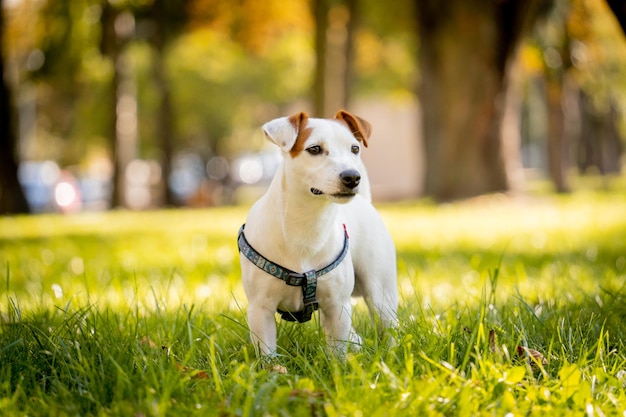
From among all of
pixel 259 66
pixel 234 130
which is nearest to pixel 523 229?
pixel 259 66

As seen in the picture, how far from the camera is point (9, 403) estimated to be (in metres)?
3.04

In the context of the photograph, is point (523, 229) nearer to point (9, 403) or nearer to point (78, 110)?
point (9, 403)

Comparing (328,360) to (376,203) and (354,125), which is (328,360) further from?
(376,203)

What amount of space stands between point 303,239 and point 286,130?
532mm

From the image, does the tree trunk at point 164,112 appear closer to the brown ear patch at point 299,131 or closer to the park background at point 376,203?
the park background at point 376,203

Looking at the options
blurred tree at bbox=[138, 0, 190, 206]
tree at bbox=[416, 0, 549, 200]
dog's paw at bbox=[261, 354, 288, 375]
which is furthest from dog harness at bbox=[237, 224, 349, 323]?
blurred tree at bbox=[138, 0, 190, 206]

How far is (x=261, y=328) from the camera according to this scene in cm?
379

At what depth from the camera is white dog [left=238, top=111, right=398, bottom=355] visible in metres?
3.74

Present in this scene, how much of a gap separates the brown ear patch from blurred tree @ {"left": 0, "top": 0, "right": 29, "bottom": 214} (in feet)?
55.5

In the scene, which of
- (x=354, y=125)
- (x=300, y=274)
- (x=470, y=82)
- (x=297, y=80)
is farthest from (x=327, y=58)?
(x=297, y=80)

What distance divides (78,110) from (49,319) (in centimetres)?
3367

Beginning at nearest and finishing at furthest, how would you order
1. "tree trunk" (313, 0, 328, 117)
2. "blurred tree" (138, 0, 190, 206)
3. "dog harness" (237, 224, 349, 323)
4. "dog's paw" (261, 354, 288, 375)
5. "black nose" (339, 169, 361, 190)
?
"dog's paw" (261, 354, 288, 375) < "black nose" (339, 169, 361, 190) < "dog harness" (237, 224, 349, 323) < "tree trunk" (313, 0, 328, 117) < "blurred tree" (138, 0, 190, 206)

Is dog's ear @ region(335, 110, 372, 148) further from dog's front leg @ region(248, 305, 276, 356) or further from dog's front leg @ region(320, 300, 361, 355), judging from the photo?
dog's front leg @ region(248, 305, 276, 356)

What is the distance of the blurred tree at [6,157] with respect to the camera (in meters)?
19.2
